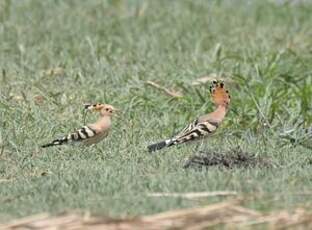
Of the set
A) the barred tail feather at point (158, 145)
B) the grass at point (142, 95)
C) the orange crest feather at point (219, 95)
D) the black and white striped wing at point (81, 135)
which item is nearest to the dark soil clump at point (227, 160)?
the grass at point (142, 95)

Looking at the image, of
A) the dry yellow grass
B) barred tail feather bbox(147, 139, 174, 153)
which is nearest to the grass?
barred tail feather bbox(147, 139, 174, 153)

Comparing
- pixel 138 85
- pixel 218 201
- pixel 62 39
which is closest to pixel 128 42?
pixel 62 39

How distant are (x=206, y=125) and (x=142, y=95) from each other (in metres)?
1.60

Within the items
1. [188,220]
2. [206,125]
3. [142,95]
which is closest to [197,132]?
[206,125]

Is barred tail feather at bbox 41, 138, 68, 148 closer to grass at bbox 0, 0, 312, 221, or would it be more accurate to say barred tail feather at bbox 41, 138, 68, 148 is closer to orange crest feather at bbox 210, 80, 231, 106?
grass at bbox 0, 0, 312, 221

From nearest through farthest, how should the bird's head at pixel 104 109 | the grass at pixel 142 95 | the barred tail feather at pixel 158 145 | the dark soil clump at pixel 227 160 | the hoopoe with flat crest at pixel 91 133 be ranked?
1. the grass at pixel 142 95
2. the dark soil clump at pixel 227 160
3. the barred tail feather at pixel 158 145
4. the hoopoe with flat crest at pixel 91 133
5. the bird's head at pixel 104 109

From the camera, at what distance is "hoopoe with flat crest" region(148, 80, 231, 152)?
24.8 ft

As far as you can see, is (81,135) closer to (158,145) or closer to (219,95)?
(158,145)

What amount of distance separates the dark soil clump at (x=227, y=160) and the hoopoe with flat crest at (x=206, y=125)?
62 centimetres

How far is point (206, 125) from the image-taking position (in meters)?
7.74

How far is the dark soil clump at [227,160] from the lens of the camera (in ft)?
22.4

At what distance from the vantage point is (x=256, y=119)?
8.59 meters

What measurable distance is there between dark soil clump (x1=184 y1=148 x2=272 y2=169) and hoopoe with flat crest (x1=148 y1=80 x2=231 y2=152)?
62 cm

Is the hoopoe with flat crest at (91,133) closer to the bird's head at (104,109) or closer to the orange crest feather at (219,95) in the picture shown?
the bird's head at (104,109)
